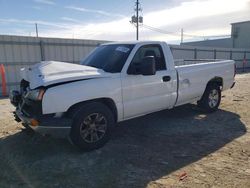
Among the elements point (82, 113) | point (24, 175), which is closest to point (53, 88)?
point (82, 113)

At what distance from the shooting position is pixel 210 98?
23.5 feet

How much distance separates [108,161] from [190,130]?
7.49 ft

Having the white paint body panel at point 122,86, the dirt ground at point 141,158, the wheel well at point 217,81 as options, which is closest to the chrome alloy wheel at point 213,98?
the wheel well at point 217,81

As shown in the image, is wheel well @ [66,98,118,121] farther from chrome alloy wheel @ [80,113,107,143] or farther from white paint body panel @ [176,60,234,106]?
white paint body panel @ [176,60,234,106]

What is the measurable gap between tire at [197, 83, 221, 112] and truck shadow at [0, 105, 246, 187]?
2.87ft

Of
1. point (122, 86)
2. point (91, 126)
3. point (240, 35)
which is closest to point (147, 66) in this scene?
point (122, 86)

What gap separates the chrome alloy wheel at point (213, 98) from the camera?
716 cm

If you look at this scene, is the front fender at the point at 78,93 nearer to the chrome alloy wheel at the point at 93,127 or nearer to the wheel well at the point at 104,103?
the wheel well at the point at 104,103

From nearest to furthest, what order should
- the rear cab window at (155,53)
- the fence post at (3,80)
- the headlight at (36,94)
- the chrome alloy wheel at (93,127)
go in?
the headlight at (36,94), the chrome alloy wheel at (93,127), the rear cab window at (155,53), the fence post at (3,80)

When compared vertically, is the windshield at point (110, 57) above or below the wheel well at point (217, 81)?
above

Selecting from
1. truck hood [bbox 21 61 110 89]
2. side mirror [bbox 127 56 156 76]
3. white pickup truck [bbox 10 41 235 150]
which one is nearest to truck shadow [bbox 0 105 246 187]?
white pickup truck [bbox 10 41 235 150]

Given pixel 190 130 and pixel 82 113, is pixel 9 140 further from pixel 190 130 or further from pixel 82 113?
pixel 190 130

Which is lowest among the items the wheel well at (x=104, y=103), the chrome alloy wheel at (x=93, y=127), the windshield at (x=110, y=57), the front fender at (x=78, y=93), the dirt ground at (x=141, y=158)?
the dirt ground at (x=141, y=158)

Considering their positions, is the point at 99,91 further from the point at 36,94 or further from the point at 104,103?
the point at 36,94
